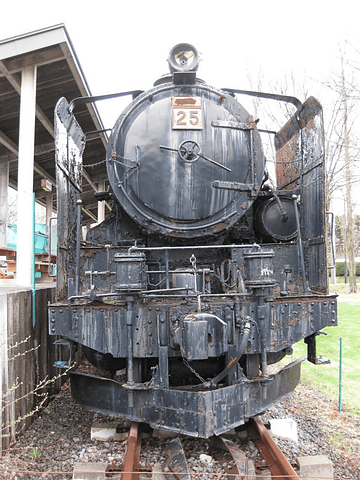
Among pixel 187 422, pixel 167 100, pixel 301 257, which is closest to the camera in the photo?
pixel 187 422

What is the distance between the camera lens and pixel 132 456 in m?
3.04

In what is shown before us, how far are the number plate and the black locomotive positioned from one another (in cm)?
2

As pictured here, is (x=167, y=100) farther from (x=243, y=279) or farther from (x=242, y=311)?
(x=242, y=311)

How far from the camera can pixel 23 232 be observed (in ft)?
16.4

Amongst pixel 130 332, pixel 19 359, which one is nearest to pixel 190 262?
pixel 130 332

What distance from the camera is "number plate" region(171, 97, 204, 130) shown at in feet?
13.5

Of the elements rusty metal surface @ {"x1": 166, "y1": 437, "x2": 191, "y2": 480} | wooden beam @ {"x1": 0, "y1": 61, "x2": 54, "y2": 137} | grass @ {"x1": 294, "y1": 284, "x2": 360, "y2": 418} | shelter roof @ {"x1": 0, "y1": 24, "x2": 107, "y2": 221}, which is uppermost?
shelter roof @ {"x1": 0, "y1": 24, "x2": 107, "y2": 221}

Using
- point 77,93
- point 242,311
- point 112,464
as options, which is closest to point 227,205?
point 242,311

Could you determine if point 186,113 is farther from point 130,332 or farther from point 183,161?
point 130,332

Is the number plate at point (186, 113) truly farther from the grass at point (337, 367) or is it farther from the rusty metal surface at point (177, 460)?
the grass at point (337, 367)

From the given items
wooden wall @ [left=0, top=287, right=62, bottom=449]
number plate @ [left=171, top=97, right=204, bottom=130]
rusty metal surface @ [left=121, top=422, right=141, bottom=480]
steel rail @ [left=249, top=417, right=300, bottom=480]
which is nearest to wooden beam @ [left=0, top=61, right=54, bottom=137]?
number plate @ [left=171, top=97, right=204, bottom=130]

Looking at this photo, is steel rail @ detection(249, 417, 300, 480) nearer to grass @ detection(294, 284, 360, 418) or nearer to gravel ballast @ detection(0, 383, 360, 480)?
gravel ballast @ detection(0, 383, 360, 480)

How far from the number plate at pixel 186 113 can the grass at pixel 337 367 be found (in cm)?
367

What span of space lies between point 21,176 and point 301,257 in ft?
11.9
